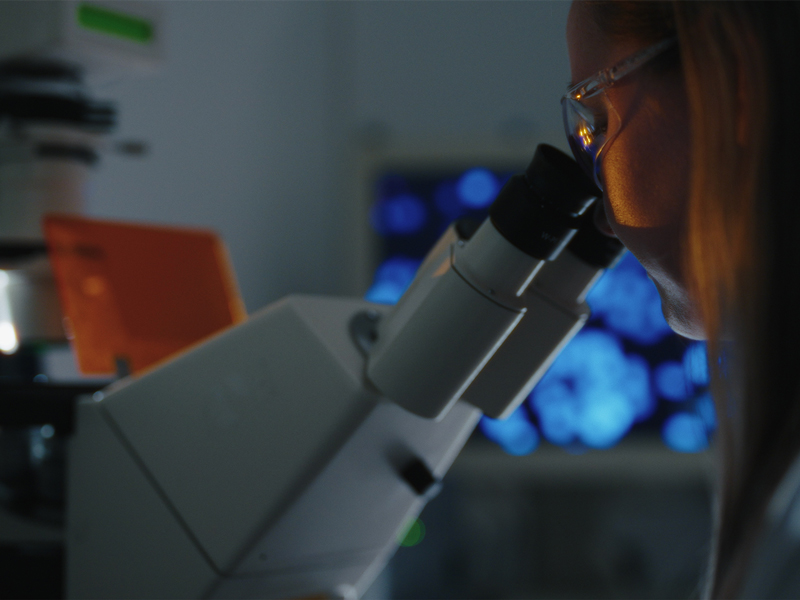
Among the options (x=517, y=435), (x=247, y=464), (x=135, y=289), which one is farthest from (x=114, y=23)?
(x=517, y=435)

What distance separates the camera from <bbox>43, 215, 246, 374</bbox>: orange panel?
2.47 ft

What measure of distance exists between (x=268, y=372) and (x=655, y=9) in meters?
0.35

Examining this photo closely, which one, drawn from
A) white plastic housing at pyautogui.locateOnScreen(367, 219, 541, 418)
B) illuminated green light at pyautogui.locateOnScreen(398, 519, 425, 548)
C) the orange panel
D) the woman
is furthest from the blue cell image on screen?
the woman

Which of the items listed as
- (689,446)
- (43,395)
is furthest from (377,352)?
(689,446)

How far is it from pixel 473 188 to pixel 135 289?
4.13 feet

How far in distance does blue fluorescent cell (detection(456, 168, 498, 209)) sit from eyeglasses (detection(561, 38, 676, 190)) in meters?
1.44

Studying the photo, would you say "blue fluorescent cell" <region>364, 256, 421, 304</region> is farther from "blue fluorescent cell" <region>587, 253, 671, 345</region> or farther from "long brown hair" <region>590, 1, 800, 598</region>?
"long brown hair" <region>590, 1, 800, 598</region>

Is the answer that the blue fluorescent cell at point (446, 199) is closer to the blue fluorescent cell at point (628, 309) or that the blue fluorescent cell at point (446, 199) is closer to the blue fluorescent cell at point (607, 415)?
the blue fluorescent cell at point (628, 309)

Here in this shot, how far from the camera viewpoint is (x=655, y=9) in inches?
15.6

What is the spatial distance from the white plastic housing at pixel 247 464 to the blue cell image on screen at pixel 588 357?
131cm

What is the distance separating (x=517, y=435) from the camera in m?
1.90

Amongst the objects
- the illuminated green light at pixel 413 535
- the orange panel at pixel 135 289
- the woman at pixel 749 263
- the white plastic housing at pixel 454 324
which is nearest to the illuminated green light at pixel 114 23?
the orange panel at pixel 135 289

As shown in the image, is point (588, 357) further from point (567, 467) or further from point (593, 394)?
point (567, 467)

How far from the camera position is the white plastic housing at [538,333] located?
57cm
